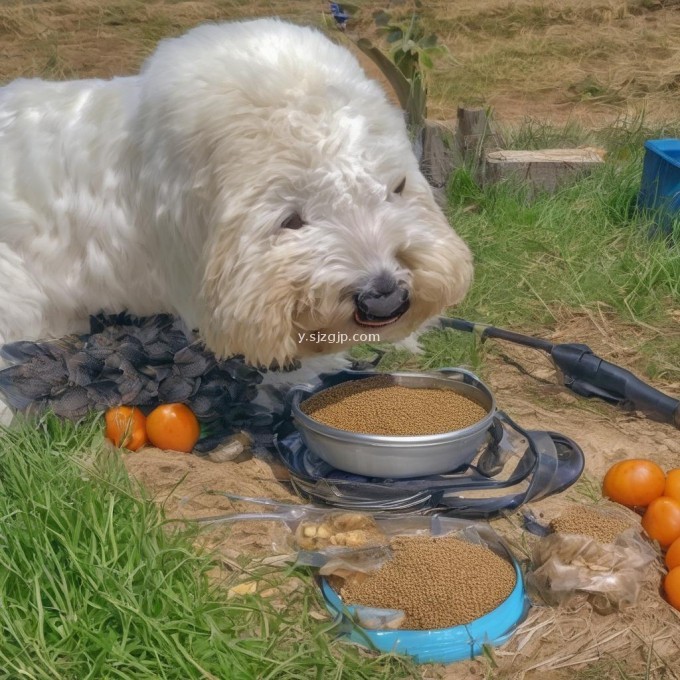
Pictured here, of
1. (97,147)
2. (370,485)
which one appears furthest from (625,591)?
(97,147)

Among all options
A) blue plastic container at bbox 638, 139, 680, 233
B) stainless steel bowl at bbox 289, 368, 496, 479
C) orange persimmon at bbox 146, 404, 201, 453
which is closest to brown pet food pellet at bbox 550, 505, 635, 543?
stainless steel bowl at bbox 289, 368, 496, 479

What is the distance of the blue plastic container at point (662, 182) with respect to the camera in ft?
17.9

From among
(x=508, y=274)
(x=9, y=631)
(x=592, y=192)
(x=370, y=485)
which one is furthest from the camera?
(x=592, y=192)

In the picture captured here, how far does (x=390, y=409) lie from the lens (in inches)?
127

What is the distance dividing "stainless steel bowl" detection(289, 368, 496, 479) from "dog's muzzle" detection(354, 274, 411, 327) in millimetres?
394

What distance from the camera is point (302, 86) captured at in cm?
289

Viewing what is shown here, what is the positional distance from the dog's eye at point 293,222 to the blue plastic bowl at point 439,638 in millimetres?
1162

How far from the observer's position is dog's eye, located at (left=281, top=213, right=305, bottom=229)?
287 cm

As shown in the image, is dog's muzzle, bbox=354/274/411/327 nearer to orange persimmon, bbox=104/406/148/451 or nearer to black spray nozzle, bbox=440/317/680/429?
orange persimmon, bbox=104/406/148/451

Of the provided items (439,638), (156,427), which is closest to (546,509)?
(439,638)

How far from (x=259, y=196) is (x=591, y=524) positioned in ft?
4.76

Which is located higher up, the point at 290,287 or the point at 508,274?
the point at 290,287

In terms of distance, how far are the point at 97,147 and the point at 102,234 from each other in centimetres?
33

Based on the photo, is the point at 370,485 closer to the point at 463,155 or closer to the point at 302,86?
the point at 302,86
